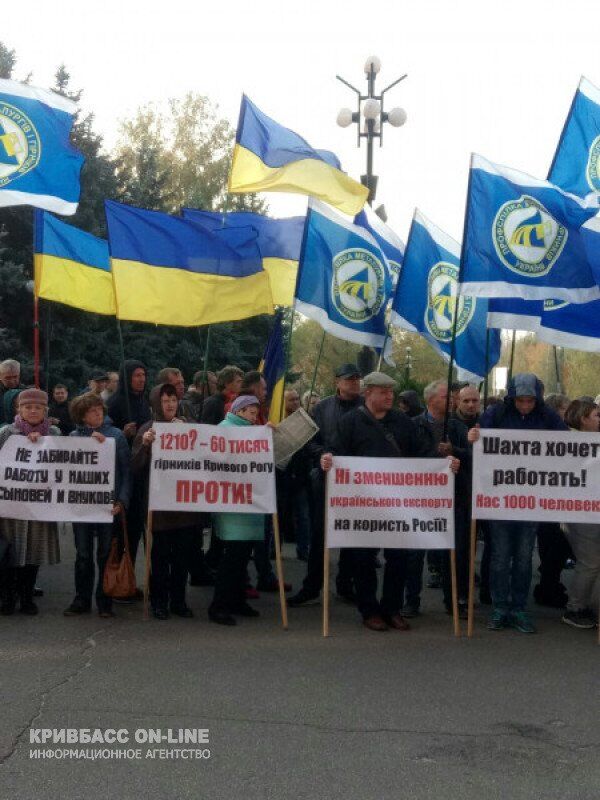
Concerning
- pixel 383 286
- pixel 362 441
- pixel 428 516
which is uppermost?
pixel 383 286

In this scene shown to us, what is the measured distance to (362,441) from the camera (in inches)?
317

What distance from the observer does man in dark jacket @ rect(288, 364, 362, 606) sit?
882 centimetres

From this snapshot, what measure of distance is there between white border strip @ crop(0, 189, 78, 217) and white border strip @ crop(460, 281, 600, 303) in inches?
144

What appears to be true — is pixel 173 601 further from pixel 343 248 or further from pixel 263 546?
pixel 343 248

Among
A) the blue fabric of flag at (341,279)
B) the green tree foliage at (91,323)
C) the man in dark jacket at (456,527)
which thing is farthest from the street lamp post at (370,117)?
the man in dark jacket at (456,527)

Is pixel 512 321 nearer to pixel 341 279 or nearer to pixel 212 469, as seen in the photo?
Result: pixel 341 279

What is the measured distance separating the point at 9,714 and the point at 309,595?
381cm

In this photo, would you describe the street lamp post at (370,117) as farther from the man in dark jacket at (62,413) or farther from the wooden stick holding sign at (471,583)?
the wooden stick holding sign at (471,583)

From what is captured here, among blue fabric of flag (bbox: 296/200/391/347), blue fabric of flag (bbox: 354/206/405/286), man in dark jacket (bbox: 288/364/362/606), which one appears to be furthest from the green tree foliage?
man in dark jacket (bbox: 288/364/362/606)

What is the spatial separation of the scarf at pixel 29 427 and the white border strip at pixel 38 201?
85.6 inches

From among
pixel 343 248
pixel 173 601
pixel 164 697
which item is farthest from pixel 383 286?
pixel 164 697

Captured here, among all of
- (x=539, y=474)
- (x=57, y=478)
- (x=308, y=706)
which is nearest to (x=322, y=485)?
(x=539, y=474)

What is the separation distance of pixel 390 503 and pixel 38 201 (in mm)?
4347

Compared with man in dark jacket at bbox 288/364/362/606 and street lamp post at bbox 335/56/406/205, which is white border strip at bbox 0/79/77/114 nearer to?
man in dark jacket at bbox 288/364/362/606
